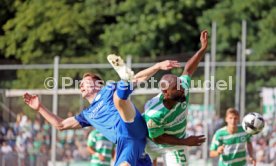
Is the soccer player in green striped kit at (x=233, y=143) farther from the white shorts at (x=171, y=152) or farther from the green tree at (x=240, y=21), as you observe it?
the green tree at (x=240, y=21)

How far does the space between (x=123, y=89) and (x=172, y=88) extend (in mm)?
897

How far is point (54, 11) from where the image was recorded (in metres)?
33.1

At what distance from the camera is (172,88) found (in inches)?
408

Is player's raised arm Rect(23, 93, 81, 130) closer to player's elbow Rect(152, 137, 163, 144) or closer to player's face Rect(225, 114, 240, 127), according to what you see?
player's elbow Rect(152, 137, 163, 144)

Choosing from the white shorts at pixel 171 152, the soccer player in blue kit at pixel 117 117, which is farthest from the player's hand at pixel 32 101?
the white shorts at pixel 171 152

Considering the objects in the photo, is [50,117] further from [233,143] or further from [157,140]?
[233,143]

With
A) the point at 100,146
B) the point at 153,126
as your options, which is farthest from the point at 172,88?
the point at 100,146

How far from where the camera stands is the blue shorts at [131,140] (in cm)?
1060

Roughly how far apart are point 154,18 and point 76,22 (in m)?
2.81

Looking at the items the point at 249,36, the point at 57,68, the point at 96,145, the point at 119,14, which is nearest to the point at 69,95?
the point at 57,68

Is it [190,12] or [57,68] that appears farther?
[190,12]

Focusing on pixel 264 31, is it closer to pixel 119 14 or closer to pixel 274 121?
pixel 119 14

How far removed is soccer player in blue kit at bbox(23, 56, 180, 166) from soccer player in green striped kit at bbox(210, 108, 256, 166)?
336 centimetres

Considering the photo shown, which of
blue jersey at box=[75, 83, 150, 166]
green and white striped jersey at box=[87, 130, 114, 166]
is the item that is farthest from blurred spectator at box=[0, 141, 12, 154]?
blue jersey at box=[75, 83, 150, 166]
